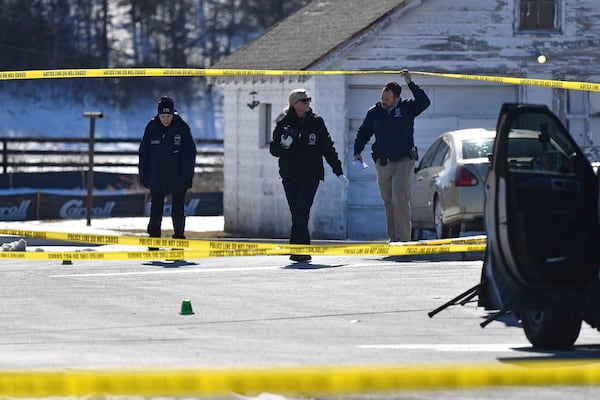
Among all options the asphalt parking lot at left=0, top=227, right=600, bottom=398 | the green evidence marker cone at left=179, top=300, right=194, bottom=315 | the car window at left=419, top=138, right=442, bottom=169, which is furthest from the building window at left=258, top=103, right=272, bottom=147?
the green evidence marker cone at left=179, top=300, right=194, bottom=315

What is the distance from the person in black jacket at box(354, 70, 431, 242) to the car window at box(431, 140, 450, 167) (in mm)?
1679

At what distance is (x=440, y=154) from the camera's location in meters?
19.1

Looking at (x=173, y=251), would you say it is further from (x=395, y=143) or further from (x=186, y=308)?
(x=395, y=143)

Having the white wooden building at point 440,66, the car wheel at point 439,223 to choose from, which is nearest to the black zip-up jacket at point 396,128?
the car wheel at point 439,223

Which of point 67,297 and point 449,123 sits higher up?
point 449,123

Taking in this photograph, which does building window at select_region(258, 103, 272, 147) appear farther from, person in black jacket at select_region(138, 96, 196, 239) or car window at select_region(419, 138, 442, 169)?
person in black jacket at select_region(138, 96, 196, 239)

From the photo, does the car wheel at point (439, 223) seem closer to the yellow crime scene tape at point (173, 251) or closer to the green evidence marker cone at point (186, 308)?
the yellow crime scene tape at point (173, 251)

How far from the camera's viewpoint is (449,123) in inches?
1012

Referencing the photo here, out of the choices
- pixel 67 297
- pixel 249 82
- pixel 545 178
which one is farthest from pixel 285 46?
pixel 545 178

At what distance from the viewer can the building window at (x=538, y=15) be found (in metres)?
26.1

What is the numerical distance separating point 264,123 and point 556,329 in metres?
18.4

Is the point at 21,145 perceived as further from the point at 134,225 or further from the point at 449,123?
the point at 449,123

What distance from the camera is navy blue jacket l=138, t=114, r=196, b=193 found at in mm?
17750

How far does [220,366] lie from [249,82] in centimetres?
1929
